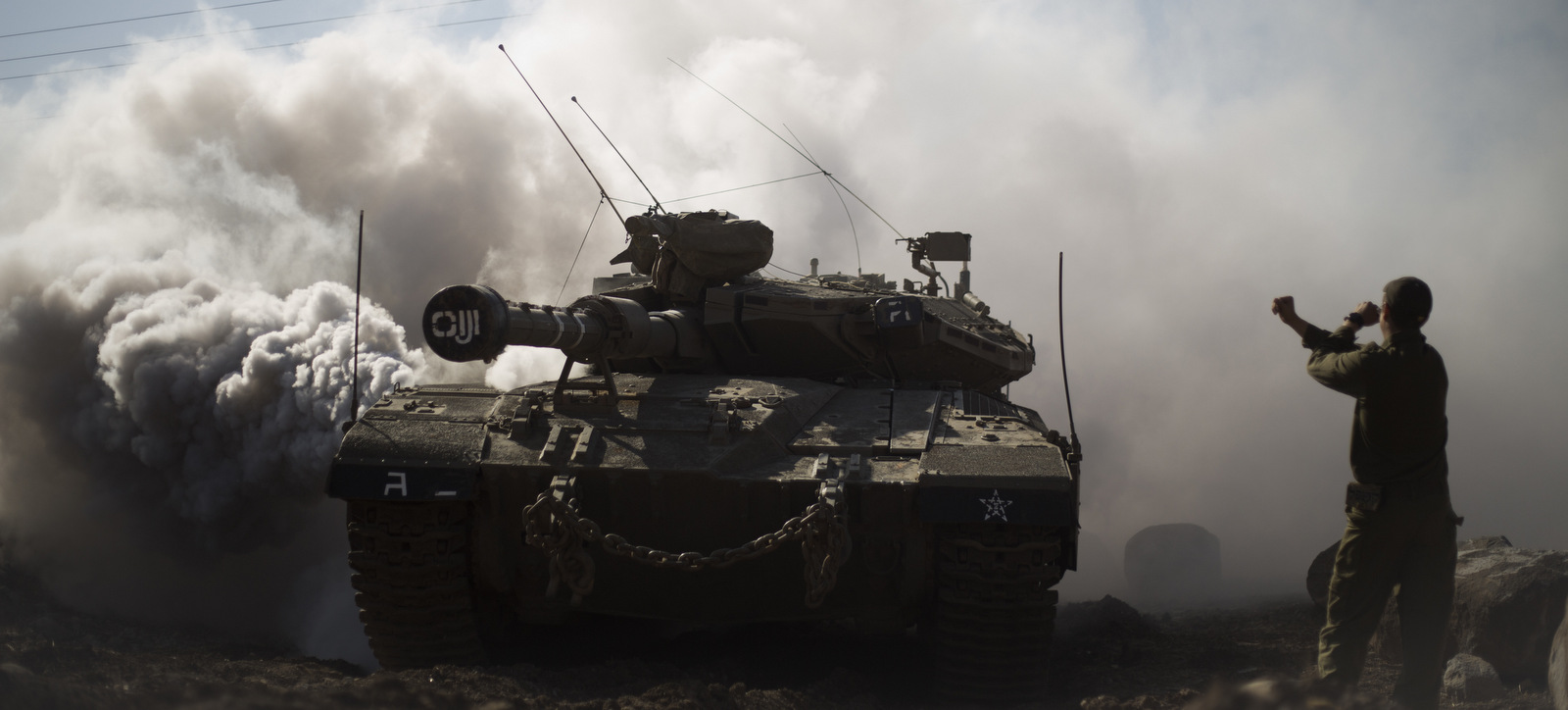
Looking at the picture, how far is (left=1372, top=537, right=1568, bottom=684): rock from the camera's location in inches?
281

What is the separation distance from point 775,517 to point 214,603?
1408cm

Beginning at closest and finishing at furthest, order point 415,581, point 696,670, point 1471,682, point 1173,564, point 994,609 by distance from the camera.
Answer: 1. point 994,609
2. point 1471,682
3. point 415,581
4. point 696,670
5. point 1173,564

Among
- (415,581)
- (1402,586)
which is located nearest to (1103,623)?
(1402,586)

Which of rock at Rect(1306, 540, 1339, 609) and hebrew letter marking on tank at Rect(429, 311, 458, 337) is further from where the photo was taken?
rock at Rect(1306, 540, 1339, 609)

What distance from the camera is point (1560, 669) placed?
17.7ft

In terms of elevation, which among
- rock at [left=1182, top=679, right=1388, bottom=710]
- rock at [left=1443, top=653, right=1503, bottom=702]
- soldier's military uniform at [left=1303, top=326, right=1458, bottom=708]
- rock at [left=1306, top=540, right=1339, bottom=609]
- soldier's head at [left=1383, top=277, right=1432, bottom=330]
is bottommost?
rock at [left=1443, top=653, right=1503, bottom=702]

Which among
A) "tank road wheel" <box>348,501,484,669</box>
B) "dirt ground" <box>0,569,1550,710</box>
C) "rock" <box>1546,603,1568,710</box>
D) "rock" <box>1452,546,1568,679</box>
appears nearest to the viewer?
"dirt ground" <box>0,569,1550,710</box>

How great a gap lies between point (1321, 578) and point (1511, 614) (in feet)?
5.93

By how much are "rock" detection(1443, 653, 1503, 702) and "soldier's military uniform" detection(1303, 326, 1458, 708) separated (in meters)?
1.94

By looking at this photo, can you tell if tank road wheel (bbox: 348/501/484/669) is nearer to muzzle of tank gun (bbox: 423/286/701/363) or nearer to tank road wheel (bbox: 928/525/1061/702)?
muzzle of tank gun (bbox: 423/286/701/363)

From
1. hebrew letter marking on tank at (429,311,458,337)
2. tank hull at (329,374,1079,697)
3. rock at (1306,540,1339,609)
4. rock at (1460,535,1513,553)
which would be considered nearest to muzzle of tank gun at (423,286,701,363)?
hebrew letter marking on tank at (429,311,458,337)

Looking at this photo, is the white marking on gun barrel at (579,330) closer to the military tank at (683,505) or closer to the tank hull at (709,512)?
the military tank at (683,505)

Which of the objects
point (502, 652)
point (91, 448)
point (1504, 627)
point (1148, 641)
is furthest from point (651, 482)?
point (91, 448)

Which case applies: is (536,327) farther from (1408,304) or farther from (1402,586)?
(1402,586)
